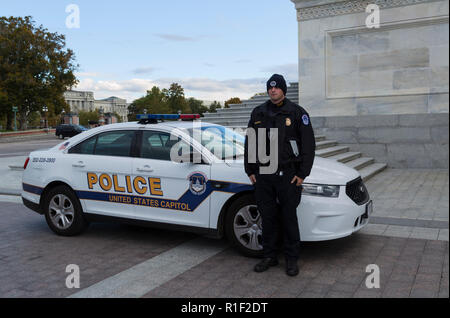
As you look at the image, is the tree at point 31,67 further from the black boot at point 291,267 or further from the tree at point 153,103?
the black boot at point 291,267

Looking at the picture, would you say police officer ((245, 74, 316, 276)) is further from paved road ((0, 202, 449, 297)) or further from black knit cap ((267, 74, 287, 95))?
paved road ((0, 202, 449, 297))

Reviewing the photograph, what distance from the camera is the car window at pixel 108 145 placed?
18.8ft

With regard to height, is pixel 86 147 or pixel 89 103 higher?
pixel 89 103

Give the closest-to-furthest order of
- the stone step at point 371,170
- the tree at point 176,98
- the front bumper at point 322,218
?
the front bumper at point 322,218
the stone step at point 371,170
the tree at point 176,98

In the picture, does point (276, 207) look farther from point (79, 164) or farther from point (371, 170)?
point (371, 170)

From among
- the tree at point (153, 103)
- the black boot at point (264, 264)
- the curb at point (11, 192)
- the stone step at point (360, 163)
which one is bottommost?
the black boot at point (264, 264)

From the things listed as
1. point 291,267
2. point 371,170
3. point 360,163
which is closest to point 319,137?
point 360,163

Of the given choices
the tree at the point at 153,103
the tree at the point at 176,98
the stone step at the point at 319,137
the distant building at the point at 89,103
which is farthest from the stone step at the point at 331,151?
the distant building at the point at 89,103

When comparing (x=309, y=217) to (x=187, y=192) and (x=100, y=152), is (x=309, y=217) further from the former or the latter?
(x=100, y=152)

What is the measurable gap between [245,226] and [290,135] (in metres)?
1.18

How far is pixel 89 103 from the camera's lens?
148m

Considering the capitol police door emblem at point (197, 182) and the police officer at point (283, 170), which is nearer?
the police officer at point (283, 170)

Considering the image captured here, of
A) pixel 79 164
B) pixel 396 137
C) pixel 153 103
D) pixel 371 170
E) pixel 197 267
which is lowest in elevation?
pixel 197 267

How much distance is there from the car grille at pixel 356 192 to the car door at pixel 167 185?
1.58 m
